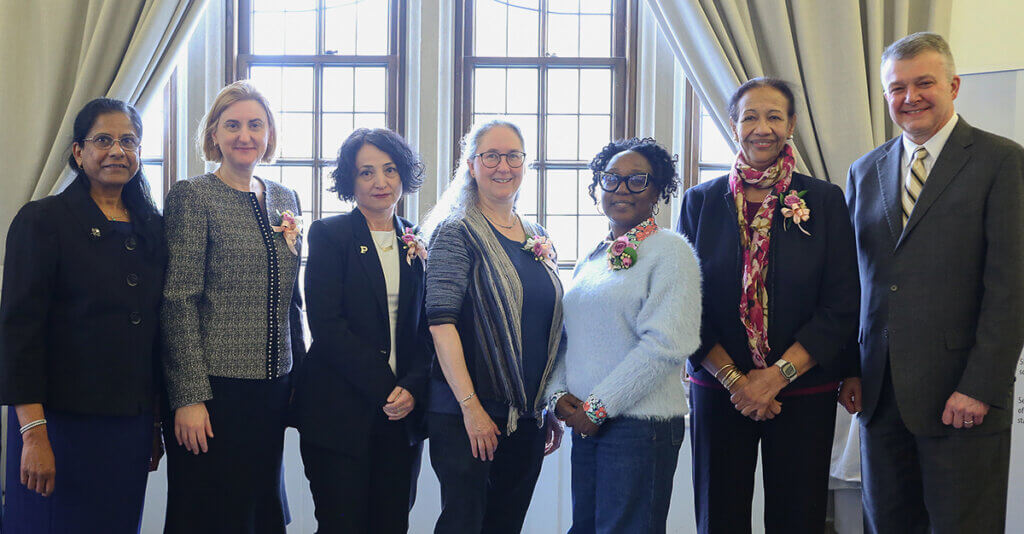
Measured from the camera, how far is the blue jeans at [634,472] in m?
1.91

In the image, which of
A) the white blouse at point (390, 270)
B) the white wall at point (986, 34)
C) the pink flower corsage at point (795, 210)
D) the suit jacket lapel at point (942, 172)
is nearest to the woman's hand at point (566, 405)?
the white blouse at point (390, 270)

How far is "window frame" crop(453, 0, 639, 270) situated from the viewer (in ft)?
12.3

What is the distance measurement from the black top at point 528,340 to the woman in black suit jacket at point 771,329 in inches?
19.1

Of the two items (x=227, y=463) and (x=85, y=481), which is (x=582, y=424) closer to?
(x=227, y=463)

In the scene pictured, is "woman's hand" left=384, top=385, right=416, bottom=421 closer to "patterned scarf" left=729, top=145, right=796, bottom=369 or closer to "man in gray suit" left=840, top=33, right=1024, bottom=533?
"patterned scarf" left=729, top=145, right=796, bottom=369

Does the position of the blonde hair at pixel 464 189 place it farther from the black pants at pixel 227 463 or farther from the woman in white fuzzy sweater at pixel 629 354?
the black pants at pixel 227 463

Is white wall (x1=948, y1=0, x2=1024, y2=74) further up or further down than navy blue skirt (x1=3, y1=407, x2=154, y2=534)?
further up

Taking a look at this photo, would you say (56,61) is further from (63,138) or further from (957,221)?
(957,221)

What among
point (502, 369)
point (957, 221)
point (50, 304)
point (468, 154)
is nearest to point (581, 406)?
point (502, 369)

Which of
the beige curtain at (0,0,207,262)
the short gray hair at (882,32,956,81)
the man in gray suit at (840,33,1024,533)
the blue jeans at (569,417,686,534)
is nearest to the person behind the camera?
the blue jeans at (569,417,686,534)

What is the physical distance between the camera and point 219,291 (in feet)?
7.04

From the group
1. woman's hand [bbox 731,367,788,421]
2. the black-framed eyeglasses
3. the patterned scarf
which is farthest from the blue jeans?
the black-framed eyeglasses

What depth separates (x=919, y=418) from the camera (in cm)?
208

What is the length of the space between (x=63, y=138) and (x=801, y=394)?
334cm
